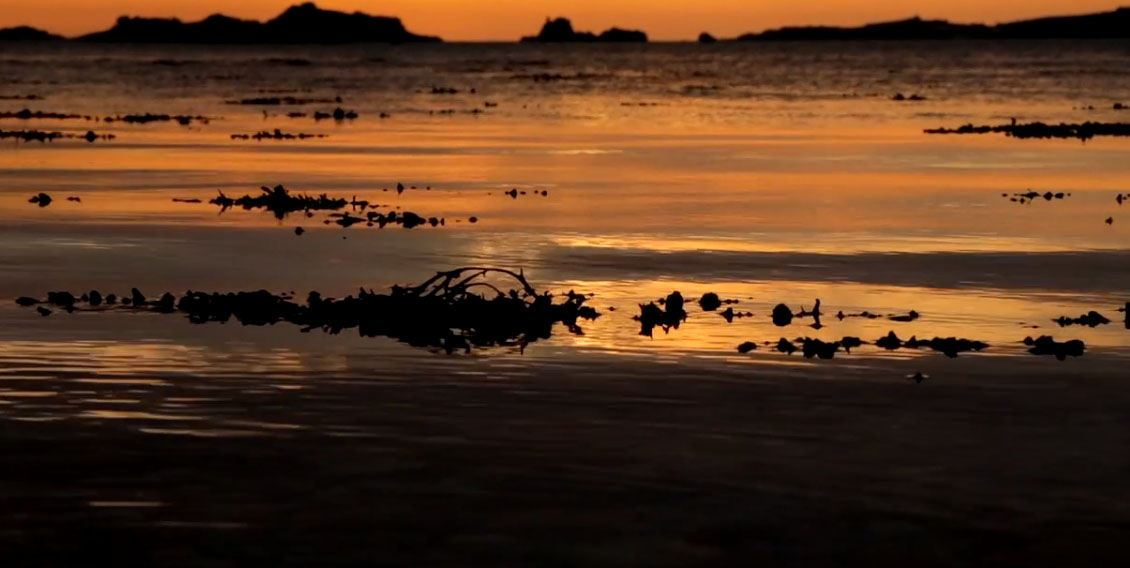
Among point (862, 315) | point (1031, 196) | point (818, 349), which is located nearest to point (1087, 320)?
point (862, 315)

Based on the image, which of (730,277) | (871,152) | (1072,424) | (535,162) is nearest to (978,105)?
(871,152)

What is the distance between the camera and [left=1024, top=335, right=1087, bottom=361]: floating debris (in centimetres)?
1927

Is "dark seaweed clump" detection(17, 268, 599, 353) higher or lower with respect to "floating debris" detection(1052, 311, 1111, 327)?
lower

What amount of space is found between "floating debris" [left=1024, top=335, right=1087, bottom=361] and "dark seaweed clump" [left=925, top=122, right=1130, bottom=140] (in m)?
50.6

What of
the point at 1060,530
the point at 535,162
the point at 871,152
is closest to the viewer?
the point at 1060,530

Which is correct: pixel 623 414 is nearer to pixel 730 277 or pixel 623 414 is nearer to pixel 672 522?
pixel 672 522

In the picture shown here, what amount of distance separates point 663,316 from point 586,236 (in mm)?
10982

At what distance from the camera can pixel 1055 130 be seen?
72.8 meters

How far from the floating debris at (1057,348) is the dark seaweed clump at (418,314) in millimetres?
5069

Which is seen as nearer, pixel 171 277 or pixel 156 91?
pixel 171 277

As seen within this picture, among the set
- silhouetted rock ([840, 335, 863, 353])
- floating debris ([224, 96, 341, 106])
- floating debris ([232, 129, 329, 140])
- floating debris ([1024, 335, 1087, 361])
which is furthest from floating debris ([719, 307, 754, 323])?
floating debris ([224, 96, 341, 106])

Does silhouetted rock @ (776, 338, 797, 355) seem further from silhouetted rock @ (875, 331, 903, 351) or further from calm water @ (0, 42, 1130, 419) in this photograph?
silhouetted rock @ (875, 331, 903, 351)

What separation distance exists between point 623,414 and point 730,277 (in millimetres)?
10617

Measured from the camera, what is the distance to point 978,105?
11006 centimetres
